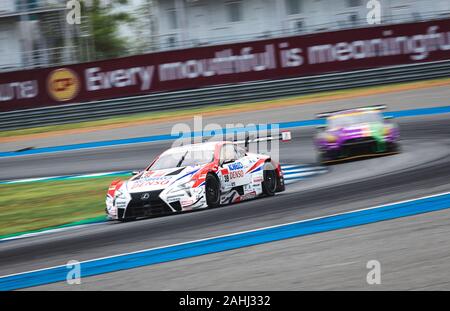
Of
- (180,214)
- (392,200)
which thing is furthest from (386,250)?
(180,214)

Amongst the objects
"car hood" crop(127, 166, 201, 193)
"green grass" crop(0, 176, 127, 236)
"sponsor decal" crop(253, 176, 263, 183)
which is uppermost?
"car hood" crop(127, 166, 201, 193)

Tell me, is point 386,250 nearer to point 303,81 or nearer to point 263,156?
point 263,156

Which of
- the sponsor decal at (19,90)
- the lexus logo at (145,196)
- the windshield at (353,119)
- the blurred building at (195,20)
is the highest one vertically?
the blurred building at (195,20)

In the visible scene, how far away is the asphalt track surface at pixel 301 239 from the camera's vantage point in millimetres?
7090

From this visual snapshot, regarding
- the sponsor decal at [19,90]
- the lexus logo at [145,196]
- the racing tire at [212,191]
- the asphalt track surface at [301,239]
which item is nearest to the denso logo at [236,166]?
the racing tire at [212,191]

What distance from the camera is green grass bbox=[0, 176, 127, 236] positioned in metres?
12.7

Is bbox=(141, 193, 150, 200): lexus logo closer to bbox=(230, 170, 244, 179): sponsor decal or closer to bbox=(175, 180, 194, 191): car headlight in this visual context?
bbox=(175, 180, 194, 191): car headlight

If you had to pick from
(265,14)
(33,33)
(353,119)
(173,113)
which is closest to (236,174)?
(353,119)

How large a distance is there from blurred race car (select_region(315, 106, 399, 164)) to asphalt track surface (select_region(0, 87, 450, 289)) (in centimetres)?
32

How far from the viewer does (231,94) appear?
2447 cm

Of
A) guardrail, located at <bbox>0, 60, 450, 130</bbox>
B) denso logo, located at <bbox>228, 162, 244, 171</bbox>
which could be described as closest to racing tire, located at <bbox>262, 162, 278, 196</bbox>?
denso logo, located at <bbox>228, 162, 244, 171</bbox>

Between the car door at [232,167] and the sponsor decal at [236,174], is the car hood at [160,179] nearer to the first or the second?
the car door at [232,167]

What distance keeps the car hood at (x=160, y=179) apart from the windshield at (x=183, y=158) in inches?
9.0
